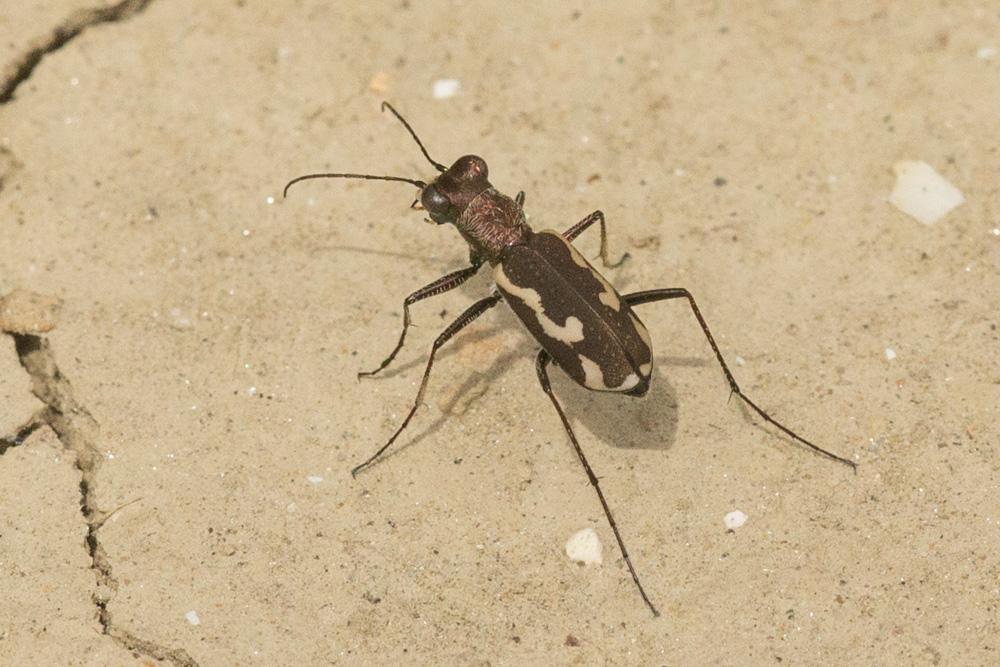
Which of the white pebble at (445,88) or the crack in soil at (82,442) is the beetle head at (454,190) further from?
the crack in soil at (82,442)

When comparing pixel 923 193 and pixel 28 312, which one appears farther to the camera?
pixel 923 193

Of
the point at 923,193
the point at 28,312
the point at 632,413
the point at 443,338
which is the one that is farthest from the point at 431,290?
the point at 923,193

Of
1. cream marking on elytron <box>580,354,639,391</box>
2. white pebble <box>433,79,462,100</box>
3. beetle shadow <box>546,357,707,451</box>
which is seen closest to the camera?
cream marking on elytron <box>580,354,639,391</box>

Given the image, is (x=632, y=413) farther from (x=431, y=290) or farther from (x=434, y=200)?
(x=434, y=200)

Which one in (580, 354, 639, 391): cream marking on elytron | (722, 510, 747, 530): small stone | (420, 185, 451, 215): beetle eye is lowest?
(722, 510, 747, 530): small stone

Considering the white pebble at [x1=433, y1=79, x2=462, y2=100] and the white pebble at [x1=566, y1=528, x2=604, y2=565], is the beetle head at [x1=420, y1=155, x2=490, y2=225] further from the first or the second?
the white pebble at [x1=566, y1=528, x2=604, y2=565]

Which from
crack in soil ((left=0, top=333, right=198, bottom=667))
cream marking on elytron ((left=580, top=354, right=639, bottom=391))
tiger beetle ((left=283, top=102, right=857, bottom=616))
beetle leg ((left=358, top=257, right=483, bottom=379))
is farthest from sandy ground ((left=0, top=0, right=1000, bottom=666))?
cream marking on elytron ((left=580, top=354, right=639, bottom=391))

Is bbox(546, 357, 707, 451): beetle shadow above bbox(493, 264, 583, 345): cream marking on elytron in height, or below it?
below
